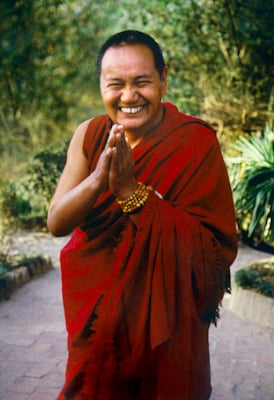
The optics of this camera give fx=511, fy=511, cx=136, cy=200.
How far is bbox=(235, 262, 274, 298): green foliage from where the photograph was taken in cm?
520

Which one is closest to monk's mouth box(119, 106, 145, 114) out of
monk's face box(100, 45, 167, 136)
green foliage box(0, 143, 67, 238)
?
monk's face box(100, 45, 167, 136)

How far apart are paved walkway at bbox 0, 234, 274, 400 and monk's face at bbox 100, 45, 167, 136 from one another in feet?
6.56

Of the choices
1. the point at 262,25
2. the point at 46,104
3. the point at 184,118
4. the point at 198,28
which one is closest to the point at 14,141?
the point at 46,104

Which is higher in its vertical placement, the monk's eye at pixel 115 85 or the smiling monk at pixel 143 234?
the monk's eye at pixel 115 85

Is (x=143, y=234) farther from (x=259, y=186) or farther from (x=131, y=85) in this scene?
(x=259, y=186)

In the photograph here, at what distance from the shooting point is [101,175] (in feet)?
6.17

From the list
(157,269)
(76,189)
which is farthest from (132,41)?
(157,269)

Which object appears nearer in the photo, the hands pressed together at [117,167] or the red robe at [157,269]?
the hands pressed together at [117,167]

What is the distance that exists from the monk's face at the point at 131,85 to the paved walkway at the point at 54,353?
200cm

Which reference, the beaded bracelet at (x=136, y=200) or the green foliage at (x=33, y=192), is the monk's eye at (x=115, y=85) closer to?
the beaded bracelet at (x=136, y=200)

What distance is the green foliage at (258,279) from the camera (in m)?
5.20

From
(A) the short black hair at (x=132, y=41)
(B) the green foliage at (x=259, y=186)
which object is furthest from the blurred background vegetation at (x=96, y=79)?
(A) the short black hair at (x=132, y=41)

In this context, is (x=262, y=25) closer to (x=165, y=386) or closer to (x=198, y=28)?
(x=198, y=28)

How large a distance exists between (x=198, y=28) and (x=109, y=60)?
6330mm
